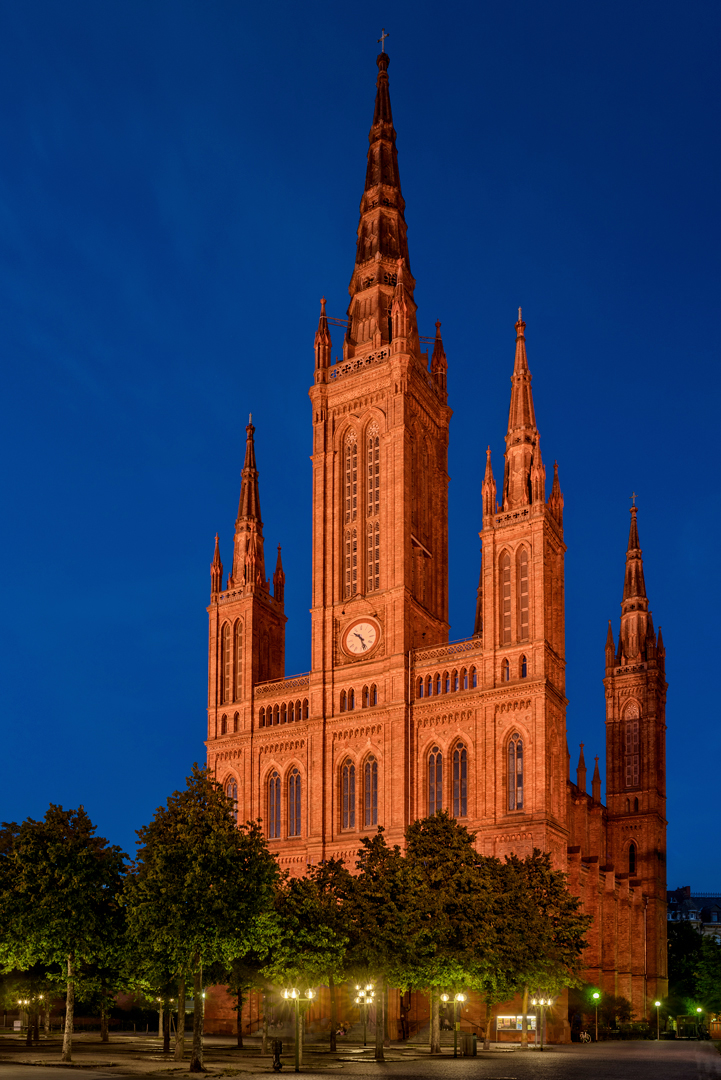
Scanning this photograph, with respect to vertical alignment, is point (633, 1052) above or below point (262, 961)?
below

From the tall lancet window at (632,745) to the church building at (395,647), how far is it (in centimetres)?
1683

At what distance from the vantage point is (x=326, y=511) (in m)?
92.4

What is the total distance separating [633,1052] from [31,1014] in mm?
33145

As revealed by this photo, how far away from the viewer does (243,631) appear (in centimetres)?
9462

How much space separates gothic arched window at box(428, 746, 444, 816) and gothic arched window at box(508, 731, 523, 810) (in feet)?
17.8

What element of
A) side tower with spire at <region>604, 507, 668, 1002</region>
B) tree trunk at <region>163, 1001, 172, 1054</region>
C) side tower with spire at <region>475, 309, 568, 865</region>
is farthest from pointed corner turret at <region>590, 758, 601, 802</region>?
tree trunk at <region>163, 1001, 172, 1054</region>

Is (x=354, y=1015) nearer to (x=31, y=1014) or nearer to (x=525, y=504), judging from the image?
(x=31, y=1014)

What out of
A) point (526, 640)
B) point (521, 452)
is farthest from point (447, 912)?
point (521, 452)

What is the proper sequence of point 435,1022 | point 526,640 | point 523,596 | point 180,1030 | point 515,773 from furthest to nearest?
1. point 523,596
2. point 526,640
3. point 515,773
4. point 435,1022
5. point 180,1030

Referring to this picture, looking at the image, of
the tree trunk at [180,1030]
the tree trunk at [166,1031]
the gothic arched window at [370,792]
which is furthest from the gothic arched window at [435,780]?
the tree trunk at [180,1030]

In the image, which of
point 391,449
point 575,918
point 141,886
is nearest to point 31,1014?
point 141,886

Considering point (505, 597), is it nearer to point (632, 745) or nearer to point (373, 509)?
point (373, 509)

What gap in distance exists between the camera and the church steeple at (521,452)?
8188 centimetres

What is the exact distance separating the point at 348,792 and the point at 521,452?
2739cm
